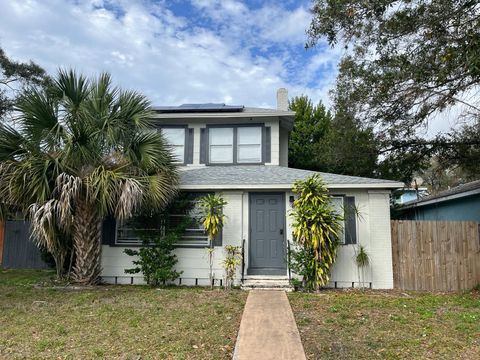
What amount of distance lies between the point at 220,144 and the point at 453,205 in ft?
30.2

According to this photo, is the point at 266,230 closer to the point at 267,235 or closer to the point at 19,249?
the point at 267,235

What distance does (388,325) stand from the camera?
6.09m

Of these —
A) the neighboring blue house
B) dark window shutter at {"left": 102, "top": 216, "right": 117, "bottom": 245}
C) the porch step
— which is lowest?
the porch step

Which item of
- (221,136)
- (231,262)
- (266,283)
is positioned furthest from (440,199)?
(231,262)

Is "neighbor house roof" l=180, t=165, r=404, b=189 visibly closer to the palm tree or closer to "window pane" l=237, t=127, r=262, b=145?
the palm tree

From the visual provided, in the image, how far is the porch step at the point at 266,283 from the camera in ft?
31.5

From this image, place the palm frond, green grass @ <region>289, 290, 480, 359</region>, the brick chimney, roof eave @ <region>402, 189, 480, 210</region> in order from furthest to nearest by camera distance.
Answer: the brick chimney, roof eave @ <region>402, 189, 480, 210</region>, the palm frond, green grass @ <region>289, 290, 480, 359</region>

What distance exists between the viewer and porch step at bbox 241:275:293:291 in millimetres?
9609

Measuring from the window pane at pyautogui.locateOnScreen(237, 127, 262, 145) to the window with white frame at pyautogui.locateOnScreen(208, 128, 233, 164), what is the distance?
31cm

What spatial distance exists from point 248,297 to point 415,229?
5.03m

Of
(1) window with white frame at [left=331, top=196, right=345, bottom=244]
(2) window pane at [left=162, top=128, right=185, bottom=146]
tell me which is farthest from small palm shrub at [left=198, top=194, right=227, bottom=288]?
(2) window pane at [left=162, top=128, right=185, bottom=146]

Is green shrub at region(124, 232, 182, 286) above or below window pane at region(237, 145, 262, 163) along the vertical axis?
below

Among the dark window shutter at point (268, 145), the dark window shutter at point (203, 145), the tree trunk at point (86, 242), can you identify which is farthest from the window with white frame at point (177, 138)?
the tree trunk at point (86, 242)

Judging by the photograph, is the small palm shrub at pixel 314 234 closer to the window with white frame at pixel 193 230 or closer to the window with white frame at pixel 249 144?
the window with white frame at pixel 193 230
